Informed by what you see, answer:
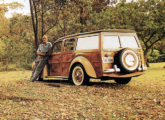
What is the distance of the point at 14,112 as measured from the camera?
500 cm

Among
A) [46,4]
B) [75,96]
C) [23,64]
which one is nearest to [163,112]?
[75,96]

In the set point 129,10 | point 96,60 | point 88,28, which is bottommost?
point 96,60

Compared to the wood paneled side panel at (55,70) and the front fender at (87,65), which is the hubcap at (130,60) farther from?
the wood paneled side panel at (55,70)

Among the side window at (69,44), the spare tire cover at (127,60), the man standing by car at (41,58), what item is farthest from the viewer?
the man standing by car at (41,58)

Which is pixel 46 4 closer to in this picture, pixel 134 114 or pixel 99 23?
pixel 99 23

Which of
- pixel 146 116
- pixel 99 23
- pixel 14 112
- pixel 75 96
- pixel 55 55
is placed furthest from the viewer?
pixel 99 23

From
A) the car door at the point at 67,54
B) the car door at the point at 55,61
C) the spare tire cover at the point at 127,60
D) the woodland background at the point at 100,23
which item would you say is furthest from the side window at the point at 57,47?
the woodland background at the point at 100,23

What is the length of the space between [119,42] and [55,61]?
10.2 feet

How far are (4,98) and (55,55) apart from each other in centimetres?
438

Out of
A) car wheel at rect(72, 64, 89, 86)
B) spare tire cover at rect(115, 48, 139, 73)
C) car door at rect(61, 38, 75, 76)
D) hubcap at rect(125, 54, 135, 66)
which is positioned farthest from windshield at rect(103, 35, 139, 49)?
car door at rect(61, 38, 75, 76)

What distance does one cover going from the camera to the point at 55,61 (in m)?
10.7

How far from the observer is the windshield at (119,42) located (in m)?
8.68

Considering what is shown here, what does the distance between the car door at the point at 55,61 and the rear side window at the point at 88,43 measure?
1.29m

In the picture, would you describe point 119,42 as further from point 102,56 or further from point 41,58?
point 41,58
